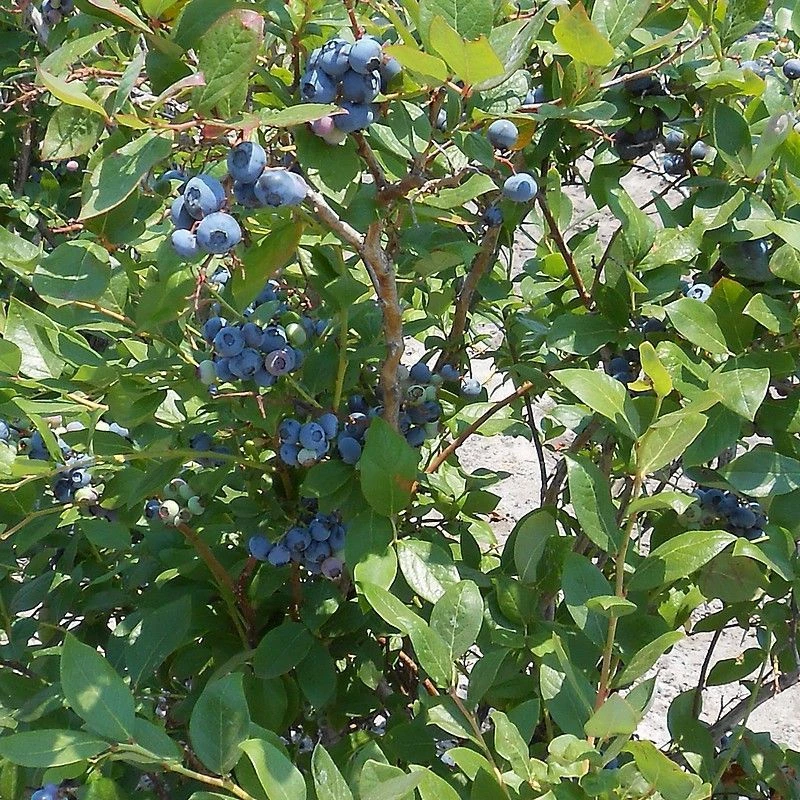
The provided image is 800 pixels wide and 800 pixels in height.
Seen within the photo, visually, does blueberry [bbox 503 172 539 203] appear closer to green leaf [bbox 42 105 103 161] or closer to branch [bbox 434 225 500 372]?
branch [bbox 434 225 500 372]

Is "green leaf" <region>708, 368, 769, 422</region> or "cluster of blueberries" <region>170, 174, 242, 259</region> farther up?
"cluster of blueberries" <region>170, 174, 242, 259</region>

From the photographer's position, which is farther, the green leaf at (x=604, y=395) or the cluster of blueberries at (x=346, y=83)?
the green leaf at (x=604, y=395)

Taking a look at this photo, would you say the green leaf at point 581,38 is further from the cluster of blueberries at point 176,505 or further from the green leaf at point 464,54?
the cluster of blueberries at point 176,505


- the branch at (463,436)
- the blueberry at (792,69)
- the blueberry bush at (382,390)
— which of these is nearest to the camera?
the blueberry bush at (382,390)

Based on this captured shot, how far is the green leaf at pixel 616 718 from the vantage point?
667 mm

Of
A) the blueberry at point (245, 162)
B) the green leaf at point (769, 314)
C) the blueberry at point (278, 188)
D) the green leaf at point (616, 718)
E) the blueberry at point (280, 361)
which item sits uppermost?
the blueberry at point (245, 162)

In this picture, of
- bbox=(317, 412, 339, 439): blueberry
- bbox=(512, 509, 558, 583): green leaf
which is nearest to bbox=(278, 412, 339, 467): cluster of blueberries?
bbox=(317, 412, 339, 439): blueberry

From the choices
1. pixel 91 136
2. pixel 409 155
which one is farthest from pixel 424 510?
pixel 91 136

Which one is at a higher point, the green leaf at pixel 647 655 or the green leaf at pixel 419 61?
the green leaf at pixel 419 61

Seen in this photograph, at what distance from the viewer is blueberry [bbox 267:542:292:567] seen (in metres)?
1.00

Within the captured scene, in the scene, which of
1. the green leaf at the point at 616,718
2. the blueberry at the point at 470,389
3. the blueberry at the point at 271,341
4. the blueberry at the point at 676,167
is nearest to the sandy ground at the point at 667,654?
the blueberry at the point at 470,389

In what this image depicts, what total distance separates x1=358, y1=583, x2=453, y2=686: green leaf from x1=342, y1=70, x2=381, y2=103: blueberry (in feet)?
1.31

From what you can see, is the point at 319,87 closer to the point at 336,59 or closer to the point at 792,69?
the point at 336,59

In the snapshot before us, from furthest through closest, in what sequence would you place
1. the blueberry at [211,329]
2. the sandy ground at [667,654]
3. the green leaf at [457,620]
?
the sandy ground at [667,654] < the blueberry at [211,329] < the green leaf at [457,620]
